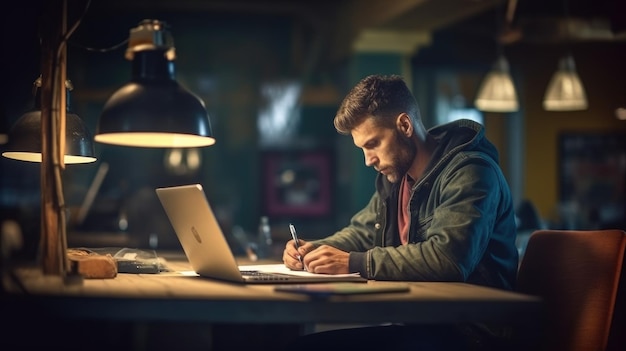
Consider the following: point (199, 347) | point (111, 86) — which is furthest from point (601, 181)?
point (199, 347)

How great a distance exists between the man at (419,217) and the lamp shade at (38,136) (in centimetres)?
75

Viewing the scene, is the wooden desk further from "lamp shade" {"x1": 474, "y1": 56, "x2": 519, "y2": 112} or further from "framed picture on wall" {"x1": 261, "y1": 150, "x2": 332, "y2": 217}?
"framed picture on wall" {"x1": 261, "y1": 150, "x2": 332, "y2": 217}

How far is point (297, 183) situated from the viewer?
33.4ft

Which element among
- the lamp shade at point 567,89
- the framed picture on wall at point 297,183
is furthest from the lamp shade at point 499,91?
the framed picture on wall at point 297,183

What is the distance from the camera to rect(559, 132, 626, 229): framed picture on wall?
10930 mm

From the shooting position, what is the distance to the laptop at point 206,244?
2135mm

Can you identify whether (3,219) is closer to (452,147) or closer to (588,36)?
(588,36)

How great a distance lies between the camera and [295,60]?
1017 centimetres

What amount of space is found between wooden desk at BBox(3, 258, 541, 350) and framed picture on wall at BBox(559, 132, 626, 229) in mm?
9493

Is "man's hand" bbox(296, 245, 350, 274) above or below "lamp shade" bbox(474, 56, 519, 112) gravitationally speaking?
below

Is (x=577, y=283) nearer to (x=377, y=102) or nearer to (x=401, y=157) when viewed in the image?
(x=401, y=157)

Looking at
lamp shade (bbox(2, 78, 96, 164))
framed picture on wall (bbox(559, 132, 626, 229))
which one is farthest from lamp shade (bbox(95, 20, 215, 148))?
framed picture on wall (bbox(559, 132, 626, 229))

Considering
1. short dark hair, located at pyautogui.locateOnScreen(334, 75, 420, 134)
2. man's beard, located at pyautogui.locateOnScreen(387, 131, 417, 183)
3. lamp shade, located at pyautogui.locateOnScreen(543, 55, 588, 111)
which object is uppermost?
lamp shade, located at pyautogui.locateOnScreen(543, 55, 588, 111)

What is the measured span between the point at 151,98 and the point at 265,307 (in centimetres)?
98
